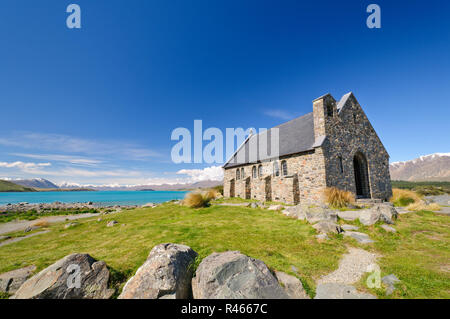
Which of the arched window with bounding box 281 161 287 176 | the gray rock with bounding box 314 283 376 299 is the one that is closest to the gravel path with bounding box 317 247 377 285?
the gray rock with bounding box 314 283 376 299

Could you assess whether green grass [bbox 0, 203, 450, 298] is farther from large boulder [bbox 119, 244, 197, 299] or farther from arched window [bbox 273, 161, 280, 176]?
arched window [bbox 273, 161, 280, 176]

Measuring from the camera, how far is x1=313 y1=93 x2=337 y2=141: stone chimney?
14.5 metres

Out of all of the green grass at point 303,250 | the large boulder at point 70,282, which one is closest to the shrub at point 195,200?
the green grass at point 303,250

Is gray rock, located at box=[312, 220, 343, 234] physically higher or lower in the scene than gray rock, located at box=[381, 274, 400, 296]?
higher

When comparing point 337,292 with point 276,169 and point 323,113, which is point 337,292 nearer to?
point 323,113

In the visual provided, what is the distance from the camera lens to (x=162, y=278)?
125 inches

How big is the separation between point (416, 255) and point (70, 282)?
8.70 metres

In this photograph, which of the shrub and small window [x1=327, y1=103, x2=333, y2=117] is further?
small window [x1=327, y1=103, x2=333, y2=117]

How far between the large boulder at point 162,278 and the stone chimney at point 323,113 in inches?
572

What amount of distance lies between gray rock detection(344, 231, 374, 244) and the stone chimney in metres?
9.67

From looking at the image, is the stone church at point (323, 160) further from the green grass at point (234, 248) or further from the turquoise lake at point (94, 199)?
the turquoise lake at point (94, 199)

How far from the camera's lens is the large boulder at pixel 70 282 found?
320cm
